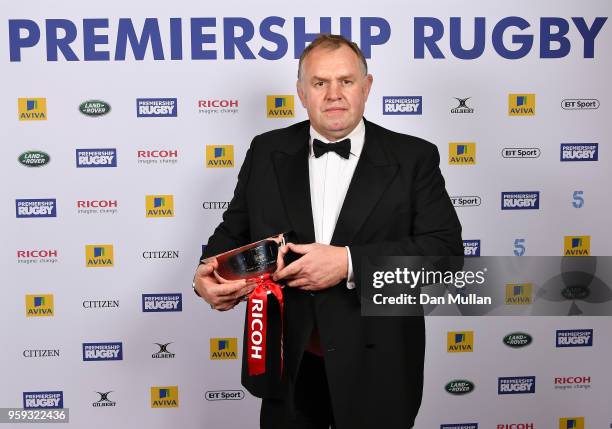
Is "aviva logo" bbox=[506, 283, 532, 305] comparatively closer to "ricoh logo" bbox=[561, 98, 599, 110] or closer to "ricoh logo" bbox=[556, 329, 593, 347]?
"ricoh logo" bbox=[556, 329, 593, 347]

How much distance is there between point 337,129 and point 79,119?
175 cm

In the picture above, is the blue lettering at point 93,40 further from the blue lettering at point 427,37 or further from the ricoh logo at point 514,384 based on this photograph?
the ricoh logo at point 514,384

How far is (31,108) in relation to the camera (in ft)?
10.5

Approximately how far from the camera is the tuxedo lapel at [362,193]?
1886 millimetres

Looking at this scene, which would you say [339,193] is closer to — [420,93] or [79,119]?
[420,93]

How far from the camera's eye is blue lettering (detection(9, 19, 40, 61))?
10.4 feet

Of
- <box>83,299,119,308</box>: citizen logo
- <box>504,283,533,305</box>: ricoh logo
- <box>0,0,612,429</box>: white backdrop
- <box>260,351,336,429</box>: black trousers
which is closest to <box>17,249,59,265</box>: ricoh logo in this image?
<box>0,0,612,429</box>: white backdrop

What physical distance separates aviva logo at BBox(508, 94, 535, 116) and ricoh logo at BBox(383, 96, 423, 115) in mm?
469

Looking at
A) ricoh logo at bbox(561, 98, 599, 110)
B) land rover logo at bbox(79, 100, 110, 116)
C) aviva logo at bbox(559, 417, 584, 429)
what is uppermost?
land rover logo at bbox(79, 100, 110, 116)

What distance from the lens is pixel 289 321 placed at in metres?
1.96

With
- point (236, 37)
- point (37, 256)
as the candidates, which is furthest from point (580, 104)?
point (37, 256)

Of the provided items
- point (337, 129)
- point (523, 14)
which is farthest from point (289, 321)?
point (523, 14)

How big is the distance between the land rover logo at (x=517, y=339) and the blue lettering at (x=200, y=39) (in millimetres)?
2122

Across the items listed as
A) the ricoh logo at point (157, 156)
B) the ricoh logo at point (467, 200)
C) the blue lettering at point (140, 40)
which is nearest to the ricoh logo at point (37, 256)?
the ricoh logo at point (157, 156)
